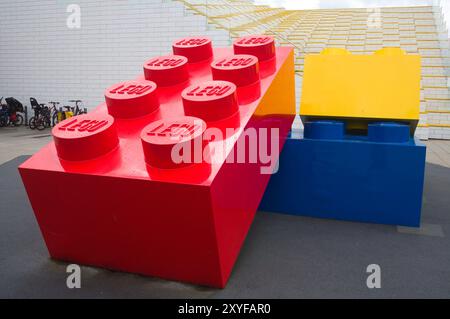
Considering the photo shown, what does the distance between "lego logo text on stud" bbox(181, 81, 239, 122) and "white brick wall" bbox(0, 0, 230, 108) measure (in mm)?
4663

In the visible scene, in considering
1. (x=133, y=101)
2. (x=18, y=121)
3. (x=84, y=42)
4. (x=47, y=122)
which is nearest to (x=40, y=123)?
(x=47, y=122)

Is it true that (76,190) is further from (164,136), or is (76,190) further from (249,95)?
(249,95)

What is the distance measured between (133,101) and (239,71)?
0.60 m

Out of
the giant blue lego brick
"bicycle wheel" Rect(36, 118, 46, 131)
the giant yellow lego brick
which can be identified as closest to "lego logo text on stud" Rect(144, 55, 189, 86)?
the giant blue lego brick

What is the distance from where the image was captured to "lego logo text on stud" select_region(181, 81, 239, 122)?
5.67ft

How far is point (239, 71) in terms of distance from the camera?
2.00 meters

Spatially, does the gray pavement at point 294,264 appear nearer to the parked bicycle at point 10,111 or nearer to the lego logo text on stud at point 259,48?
the lego logo text on stud at point 259,48

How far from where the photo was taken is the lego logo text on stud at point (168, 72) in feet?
7.09

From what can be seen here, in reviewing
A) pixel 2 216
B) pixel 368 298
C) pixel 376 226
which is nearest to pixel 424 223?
pixel 376 226

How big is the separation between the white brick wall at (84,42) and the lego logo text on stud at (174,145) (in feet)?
16.2

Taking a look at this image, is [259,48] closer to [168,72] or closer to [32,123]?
[168,72]

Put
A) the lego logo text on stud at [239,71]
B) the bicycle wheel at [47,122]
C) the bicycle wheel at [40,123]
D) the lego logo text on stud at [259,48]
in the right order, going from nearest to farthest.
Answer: the lego logo text on stud at [239,71], the lego logo text on stud at [259,48], the bicycle wheel at [40,123], the bicycle wheel at [47,122]

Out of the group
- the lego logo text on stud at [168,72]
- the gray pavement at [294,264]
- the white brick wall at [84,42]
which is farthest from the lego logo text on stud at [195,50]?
the white brick wall at [84,42]
